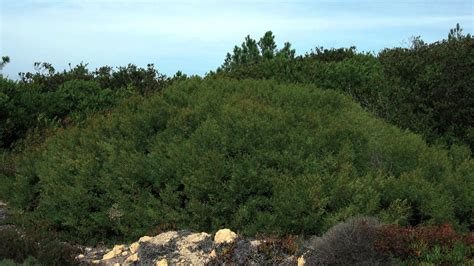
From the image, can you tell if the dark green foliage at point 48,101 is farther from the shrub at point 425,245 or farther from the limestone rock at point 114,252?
the shrub at point 425,245

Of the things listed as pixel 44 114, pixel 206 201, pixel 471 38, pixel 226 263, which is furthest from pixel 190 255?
pixel 44 114

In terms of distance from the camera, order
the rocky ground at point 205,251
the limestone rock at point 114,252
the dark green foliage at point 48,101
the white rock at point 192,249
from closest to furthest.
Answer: the rocky ground at point 205,251 < the white rock at point 192,249 < the limestone rock at point 114,252 < the dark green foliage at point 48,101

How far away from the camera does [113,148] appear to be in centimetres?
823

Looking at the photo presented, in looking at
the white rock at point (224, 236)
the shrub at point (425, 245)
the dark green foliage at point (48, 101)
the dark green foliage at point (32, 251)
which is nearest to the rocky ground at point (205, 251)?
the white rock at point (224, 236)

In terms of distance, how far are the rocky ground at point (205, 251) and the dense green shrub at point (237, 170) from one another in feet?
1.16

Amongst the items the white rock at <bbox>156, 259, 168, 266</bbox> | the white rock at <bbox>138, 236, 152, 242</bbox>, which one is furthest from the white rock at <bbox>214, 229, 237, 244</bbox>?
the white rock at <bbox>138, 236, 152, 242</bbox>

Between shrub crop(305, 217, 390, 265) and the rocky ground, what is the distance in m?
0.32


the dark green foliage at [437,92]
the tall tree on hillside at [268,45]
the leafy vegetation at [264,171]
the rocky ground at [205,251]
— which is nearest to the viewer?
the rocky ground at [205,251]

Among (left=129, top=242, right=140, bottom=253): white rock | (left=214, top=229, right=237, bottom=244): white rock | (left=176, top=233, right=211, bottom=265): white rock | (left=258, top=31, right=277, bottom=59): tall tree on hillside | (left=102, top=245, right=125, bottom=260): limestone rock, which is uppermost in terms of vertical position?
(left=258, top=31, right=277, bottom=59): tall tree on hillside

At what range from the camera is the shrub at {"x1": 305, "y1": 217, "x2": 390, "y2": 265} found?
5133mm

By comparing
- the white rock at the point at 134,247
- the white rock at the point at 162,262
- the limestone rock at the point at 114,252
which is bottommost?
the limestone rock at the point at 114,252

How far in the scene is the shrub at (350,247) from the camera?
513 centimetres

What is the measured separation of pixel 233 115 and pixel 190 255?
2.12 m

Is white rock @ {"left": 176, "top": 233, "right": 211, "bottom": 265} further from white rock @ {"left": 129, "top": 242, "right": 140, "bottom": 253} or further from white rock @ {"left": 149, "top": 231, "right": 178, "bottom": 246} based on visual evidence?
white rock @ {"left": 129, "top": 242, "right": 140, "bottom": 253}
